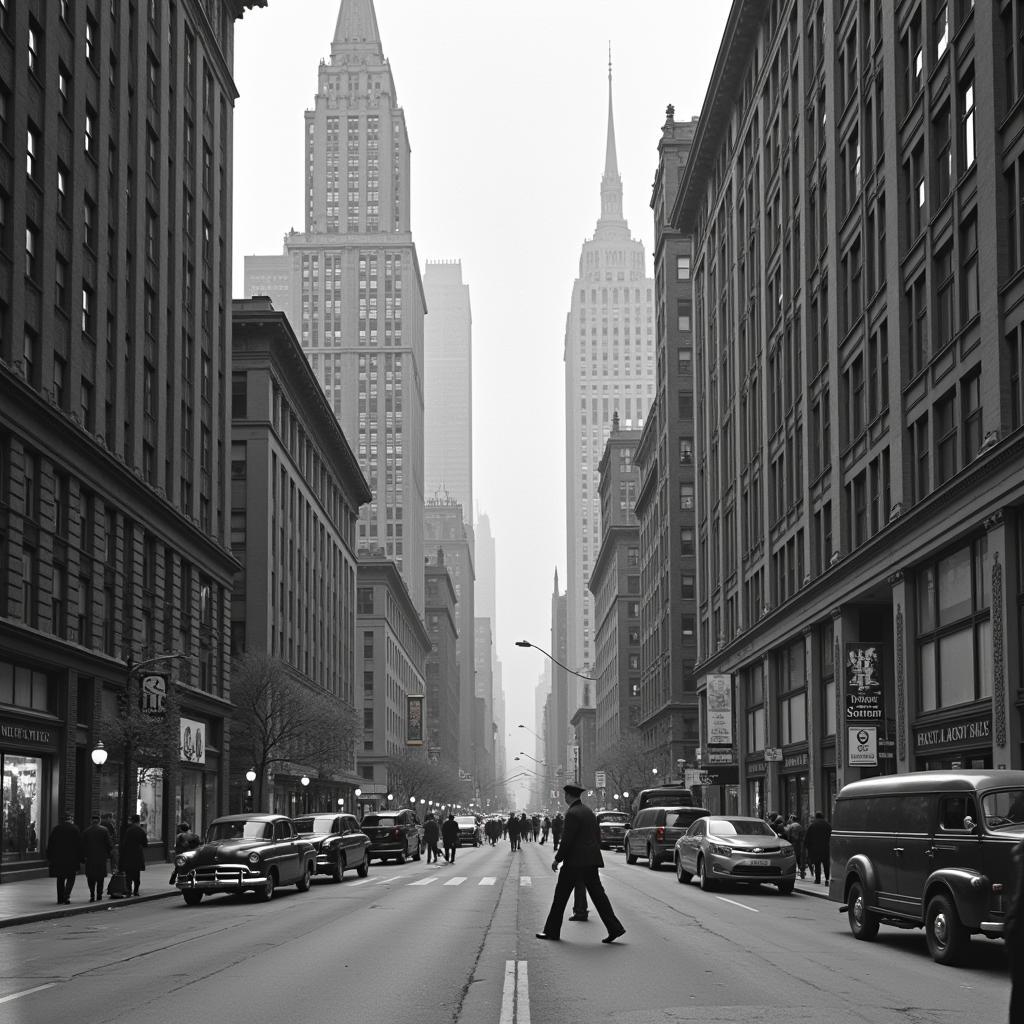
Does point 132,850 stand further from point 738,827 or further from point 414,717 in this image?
point 414,717

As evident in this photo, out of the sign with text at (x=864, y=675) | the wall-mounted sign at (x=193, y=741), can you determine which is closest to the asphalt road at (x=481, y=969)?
the sign with text at (x=864, y=675)

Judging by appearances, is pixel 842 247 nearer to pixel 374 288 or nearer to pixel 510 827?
pixel 510 827

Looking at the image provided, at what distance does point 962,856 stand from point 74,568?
29709 millimetres

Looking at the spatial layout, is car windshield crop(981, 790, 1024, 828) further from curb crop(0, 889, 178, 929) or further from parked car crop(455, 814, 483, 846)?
parked car crop(455, 814, 483, 846)

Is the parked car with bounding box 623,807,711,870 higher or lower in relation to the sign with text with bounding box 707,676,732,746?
lower

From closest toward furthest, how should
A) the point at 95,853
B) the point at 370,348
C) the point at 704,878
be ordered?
the point at 95,853
the point at 704,878
the point at 370,348

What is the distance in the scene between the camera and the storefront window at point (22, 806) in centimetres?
3644

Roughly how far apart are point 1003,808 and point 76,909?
17621mm

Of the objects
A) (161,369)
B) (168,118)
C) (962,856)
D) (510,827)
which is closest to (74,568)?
(161,369)

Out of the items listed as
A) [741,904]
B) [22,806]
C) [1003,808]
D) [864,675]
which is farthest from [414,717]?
[1003,808]

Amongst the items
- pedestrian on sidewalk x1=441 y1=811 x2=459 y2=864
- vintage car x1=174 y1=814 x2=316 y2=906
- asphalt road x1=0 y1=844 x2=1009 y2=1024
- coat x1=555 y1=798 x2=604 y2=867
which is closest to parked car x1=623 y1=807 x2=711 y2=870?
pedestrian on sidewalk x1=441 y1=811 x2=459 y2=864

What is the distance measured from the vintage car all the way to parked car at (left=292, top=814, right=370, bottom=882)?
286 cm

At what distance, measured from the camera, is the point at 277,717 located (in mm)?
63719

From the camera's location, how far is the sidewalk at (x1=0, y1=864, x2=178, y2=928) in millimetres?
25172
